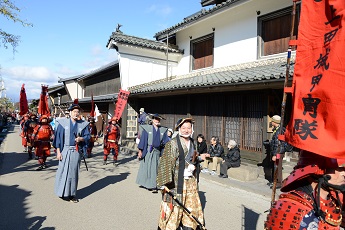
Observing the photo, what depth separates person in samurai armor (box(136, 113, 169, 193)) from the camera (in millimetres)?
7125

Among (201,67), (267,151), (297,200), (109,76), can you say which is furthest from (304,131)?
(109,76)

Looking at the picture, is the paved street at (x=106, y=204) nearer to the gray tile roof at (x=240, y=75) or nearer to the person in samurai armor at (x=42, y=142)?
the person in samurai armor at (x=42, y=142)

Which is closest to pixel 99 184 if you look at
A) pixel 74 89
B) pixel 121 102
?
pixel 121 102

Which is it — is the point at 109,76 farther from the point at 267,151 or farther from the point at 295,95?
the point at 295,95

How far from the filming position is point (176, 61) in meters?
16.3

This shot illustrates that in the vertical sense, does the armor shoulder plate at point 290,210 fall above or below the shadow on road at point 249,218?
above

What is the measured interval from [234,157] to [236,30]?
6108 millimetres

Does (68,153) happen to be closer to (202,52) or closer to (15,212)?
(15,212)

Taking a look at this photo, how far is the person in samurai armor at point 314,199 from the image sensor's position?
1969 mm

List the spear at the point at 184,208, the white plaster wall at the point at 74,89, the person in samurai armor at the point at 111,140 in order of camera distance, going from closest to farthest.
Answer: the spear at the point at 184,208 < the person in samurai armor at the point at 111,140 < the white plaster wall at the point at 74,89

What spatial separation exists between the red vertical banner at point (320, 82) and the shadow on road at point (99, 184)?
5.61m

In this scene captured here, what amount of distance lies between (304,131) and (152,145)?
5.26 meters

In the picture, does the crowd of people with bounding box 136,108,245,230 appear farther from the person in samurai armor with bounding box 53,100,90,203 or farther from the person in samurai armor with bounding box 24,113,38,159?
the person in samurai armor with bounding box 24,113,38,159

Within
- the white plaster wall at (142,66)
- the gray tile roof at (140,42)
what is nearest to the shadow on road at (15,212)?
the white plaster wall at (142,66)
